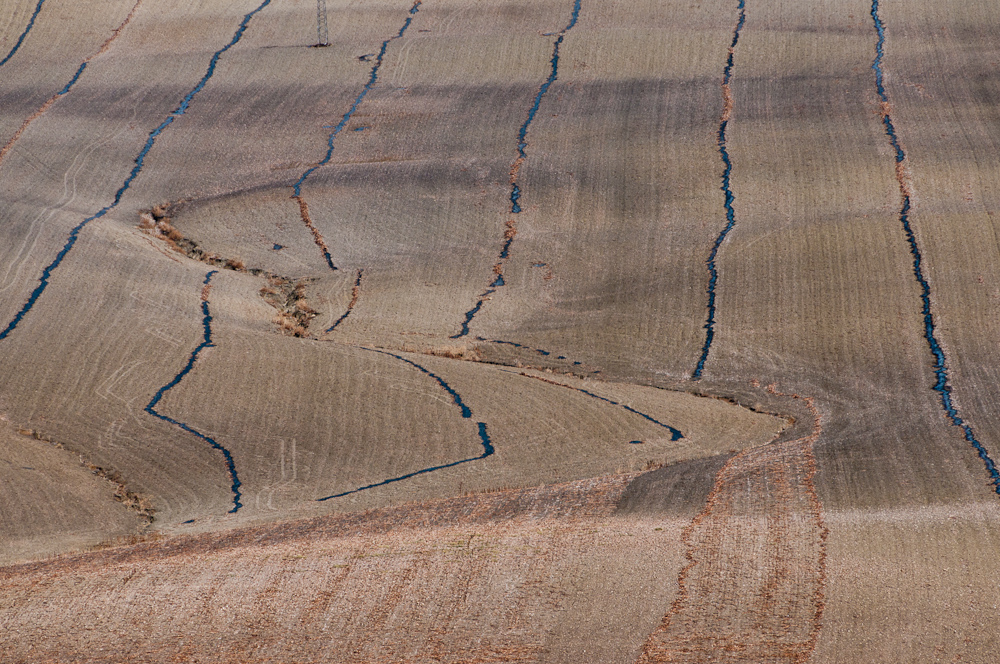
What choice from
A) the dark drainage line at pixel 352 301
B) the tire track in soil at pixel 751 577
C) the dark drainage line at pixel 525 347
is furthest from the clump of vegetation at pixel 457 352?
the tire track in soil at pixel 751 577

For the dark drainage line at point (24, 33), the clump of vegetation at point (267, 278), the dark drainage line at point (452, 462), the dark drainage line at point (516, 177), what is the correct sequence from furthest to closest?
the dark drainage line at point (24, 33) → the dark drainage line at point (516, 177) → the clump of vegetation at point (267, 278) → the dark drainage line at point (452, 462)

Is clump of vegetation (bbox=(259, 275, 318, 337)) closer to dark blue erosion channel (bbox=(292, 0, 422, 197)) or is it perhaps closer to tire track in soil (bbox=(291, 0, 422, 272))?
tire track in soil (bbox=(291, 0, 422, 272))

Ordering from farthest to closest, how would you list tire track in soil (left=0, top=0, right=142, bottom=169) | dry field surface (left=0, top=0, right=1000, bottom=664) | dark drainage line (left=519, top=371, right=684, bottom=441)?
tire track in soil (left=0, top=0, right=142, bottom=169) → dark drainage line (left=519, top=371, right=684, bottom=441) → dry field surface (left=0, top=0, right=1000, bottom=664)

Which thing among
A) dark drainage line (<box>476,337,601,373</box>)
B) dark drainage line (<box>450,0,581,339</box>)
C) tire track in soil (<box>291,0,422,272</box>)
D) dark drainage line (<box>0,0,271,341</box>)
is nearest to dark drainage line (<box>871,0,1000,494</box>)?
dark drainage line (<box>476,337,601,373</box>)

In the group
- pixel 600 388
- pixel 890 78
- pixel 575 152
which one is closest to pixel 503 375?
pixel 600 388

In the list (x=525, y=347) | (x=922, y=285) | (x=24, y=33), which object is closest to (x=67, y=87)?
(x=24, y=33)

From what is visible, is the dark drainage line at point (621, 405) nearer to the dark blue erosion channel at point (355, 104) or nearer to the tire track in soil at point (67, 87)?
the dark blue erosion channel at point (355, 104)

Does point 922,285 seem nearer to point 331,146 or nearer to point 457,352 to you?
point 457,352
